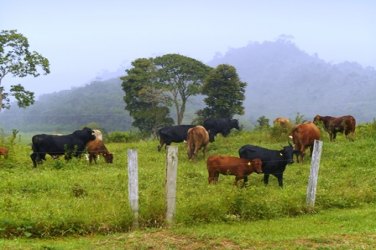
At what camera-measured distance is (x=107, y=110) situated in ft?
484

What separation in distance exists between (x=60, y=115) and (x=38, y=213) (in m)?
136

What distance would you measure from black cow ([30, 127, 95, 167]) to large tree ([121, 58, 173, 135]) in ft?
98.1

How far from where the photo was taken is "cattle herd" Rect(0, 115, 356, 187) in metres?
15.3

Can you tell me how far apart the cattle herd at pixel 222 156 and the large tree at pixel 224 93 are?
15.2m

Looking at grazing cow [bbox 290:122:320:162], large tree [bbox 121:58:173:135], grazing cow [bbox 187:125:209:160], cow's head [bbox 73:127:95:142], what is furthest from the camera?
large tree [bbox 121:58:173:135]

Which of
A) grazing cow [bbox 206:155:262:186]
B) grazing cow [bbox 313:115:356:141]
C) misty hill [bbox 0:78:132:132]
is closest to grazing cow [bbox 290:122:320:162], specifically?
grazing cow [bbox 313:115:356:141]

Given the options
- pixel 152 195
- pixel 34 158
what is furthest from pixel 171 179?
pixel 34 158

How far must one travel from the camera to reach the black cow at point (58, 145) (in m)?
20.4

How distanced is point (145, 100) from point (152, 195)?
4164 cm

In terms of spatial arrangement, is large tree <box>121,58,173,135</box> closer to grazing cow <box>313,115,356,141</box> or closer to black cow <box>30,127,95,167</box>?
grazing cow <box>313,115,356,141</box>

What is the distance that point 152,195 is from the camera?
11516 millimetres

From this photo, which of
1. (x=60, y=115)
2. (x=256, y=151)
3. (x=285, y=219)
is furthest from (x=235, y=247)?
(x=60, y=115)

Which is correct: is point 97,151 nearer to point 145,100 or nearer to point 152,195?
point 152,195

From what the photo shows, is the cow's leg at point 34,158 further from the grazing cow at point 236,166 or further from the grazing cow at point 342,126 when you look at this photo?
the grazing cow at point 342,126
